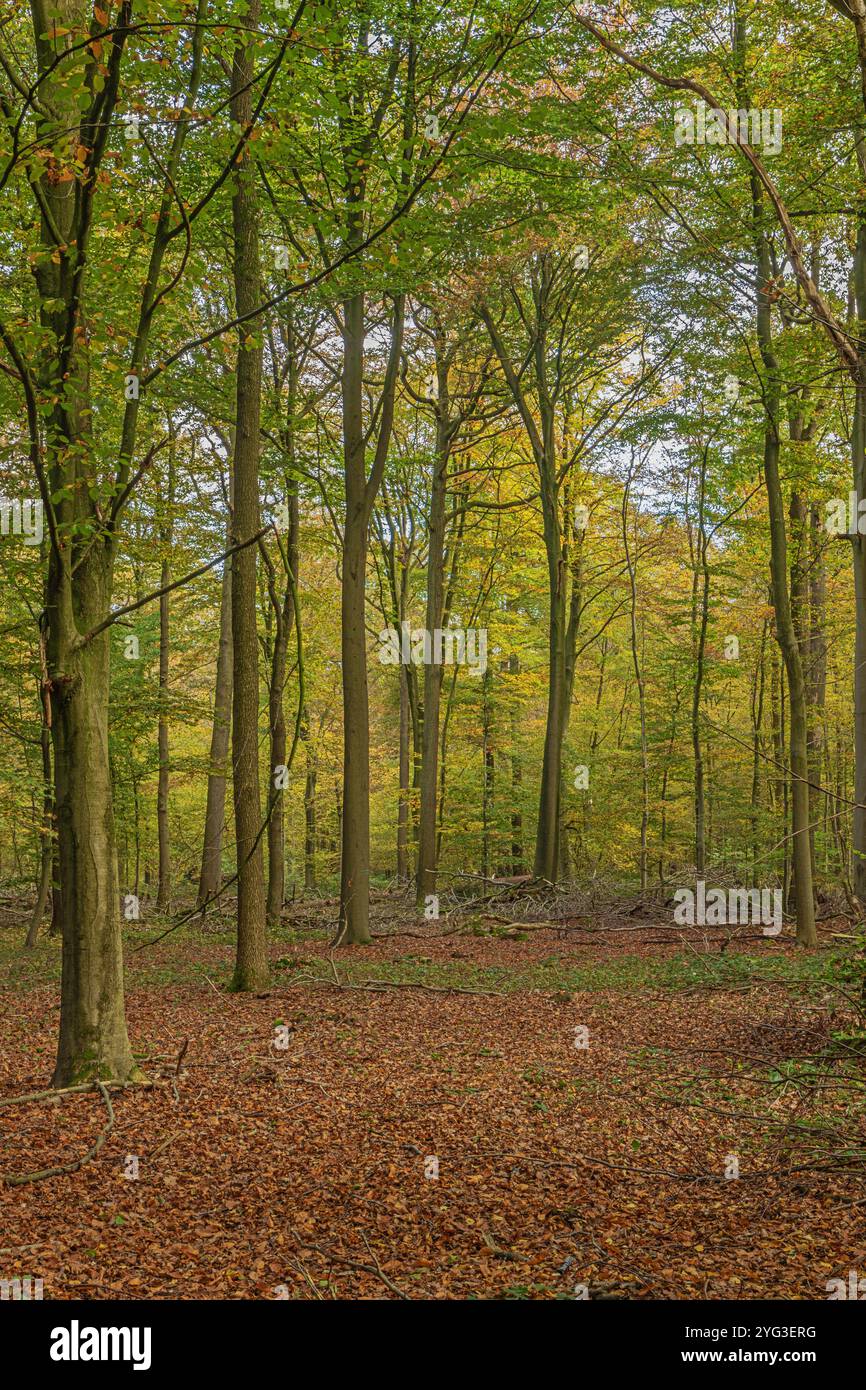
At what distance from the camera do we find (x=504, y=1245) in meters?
3.78

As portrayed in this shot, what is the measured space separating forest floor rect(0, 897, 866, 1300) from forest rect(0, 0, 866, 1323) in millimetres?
34

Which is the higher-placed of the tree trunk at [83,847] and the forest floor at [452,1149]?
the tree trunk at [83,847]

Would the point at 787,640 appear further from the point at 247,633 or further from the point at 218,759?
the point at 218,759

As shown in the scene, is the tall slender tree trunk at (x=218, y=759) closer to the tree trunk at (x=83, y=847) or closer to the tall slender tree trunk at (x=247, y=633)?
the tall slender tree trunk at (x=247, y=633)

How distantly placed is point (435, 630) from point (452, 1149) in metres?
11.7

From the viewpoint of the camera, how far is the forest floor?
3.53 meters

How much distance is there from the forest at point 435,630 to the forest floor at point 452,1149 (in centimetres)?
3

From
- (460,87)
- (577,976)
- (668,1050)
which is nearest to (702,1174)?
(668,1050)

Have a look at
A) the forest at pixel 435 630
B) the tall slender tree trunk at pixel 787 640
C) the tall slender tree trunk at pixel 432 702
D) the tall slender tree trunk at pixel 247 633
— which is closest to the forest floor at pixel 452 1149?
the forest at pixel 435 630

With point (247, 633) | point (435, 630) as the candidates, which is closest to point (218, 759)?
point (435, 630)

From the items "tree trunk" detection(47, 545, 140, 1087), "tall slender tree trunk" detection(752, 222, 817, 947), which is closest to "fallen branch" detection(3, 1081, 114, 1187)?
"tree trunk" detection(47, 545, 140, 1087)

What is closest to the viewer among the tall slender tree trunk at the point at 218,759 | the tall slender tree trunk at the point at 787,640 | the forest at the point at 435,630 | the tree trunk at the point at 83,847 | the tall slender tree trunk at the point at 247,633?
the forest at the point at 435,630

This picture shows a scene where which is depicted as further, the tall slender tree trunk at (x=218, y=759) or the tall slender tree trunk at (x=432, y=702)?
the tall slender tree trunk at (x=432, y=702)

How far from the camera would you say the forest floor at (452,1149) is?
11.6ft
